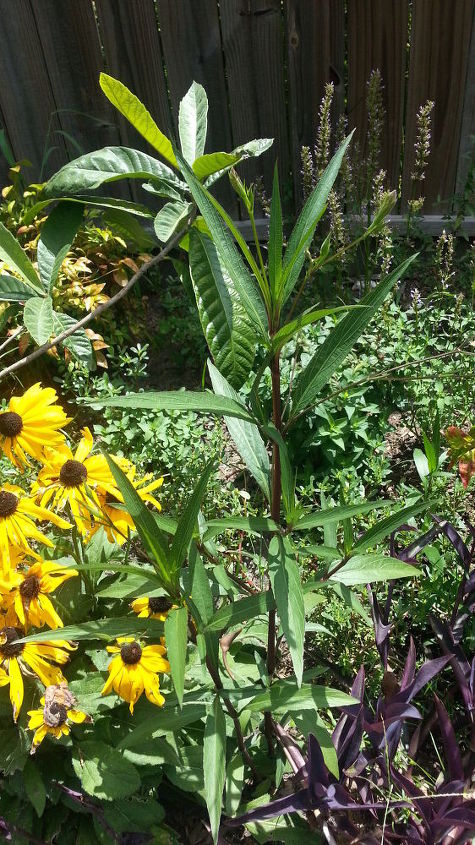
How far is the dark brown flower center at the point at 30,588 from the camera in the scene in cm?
146

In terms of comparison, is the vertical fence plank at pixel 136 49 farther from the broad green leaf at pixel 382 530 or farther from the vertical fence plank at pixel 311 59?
the broad green leaf at pixel 382 530

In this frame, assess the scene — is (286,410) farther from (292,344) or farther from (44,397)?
(292,344)

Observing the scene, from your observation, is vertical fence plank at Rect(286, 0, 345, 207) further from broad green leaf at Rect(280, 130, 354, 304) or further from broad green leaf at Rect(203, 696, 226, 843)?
broad green leaf at Rect(203, 696, 226, 843)

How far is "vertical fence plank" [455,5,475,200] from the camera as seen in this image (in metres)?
3.61

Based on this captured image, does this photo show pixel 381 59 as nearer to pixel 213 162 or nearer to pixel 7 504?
pixel 213 162

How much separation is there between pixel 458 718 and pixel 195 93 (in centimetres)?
174

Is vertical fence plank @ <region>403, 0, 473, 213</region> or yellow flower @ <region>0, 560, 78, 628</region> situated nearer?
yellow flower @ <region>0, 560, 78, 628</region>

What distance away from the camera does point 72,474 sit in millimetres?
1449

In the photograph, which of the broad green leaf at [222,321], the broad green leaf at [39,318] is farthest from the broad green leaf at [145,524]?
the broad green leaf at [39,318]

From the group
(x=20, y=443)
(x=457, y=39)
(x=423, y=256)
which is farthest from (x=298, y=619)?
(x=457, y=39)

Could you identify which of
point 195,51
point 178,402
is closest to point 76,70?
point 195,51

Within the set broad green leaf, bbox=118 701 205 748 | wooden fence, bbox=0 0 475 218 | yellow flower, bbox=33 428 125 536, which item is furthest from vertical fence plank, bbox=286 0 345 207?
broad green leaf, bbox=118 701 205 748

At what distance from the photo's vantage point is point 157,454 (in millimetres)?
2680

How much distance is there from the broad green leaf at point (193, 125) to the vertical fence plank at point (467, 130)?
9.10 feet
